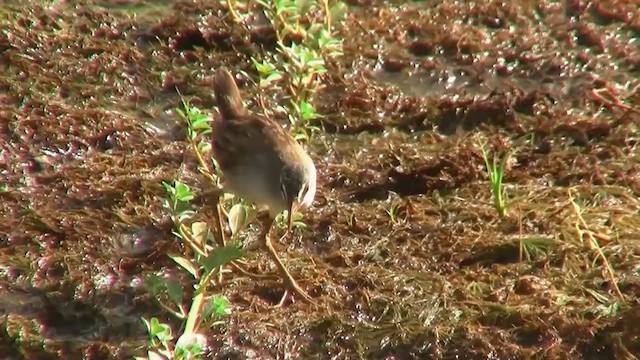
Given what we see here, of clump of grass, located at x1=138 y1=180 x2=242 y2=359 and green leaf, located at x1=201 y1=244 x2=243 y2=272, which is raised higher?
green leaf, located at x1=201 y1=244 x2=243 y2=272

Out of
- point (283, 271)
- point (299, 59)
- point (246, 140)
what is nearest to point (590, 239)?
point (283, 271)

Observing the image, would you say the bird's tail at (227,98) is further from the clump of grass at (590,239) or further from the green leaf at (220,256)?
the clump of grass at (590,239)

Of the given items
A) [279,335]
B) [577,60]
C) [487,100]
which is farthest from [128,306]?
[577,60]

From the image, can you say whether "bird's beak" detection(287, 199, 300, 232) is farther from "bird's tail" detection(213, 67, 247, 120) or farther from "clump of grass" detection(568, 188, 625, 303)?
"clump of grass" detection(568, 188, 625, 303)

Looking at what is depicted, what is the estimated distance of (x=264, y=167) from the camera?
5.57 meters

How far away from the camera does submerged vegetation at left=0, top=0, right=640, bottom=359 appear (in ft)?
16.9

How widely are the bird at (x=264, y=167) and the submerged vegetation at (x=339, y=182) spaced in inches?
5.1

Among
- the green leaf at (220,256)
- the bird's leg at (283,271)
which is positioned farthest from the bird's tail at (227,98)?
the green leaf at (220,256)

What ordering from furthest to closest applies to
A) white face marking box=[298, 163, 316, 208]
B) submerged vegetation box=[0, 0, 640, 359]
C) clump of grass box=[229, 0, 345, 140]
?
1. clump of grass box=[229, 0, 345, 140]
2. white face marking box=[298, 163, 316, 208]
3. submerged vegetation box=[0, 0, 640, 359]

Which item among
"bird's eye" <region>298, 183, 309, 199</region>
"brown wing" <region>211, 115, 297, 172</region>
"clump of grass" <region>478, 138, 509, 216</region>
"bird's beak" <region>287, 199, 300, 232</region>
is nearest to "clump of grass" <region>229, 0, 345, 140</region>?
"brown wing" <region>211, 115, 297, 172</region>

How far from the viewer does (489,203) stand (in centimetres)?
606

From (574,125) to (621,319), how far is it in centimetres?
202

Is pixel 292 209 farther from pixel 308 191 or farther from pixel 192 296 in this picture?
pixel 192 296

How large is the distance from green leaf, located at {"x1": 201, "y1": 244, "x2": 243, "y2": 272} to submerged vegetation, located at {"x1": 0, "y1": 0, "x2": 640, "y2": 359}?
0.06 meters
